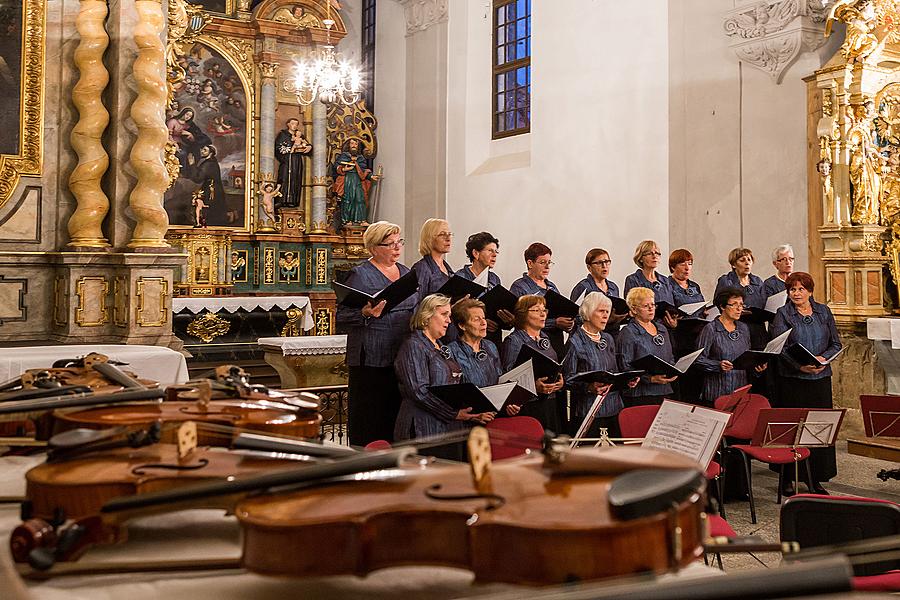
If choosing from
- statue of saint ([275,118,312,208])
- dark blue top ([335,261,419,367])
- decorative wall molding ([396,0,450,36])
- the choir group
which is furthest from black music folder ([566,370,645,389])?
decorative wall molding ([396,0,450,36])

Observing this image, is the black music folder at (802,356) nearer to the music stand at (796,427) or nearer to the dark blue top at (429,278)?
the music stand at (796,427)

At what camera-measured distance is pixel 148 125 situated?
8211mm

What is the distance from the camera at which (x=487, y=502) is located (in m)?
1.26

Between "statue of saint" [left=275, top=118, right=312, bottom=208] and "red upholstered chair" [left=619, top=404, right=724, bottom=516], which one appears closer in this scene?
"red upholstered chair" [left=619, top=404, right=724, bottom=516]

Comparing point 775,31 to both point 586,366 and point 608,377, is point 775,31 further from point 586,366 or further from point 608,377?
point 608,377

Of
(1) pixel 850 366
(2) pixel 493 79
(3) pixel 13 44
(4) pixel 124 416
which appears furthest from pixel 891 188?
(4) pixel 124 416

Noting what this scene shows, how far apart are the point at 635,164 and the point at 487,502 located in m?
11.8

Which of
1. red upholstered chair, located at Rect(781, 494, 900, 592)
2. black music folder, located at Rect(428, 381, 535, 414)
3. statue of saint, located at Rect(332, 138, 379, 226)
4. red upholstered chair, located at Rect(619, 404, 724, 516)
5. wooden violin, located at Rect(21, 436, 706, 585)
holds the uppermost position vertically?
statue of saint, located at Rect(332, 138, 379, 226)

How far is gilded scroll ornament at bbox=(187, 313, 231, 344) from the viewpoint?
13.5m

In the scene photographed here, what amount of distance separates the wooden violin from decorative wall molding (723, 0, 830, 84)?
10.2 metres

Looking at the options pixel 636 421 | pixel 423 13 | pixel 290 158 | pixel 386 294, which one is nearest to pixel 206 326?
pixel 290 158

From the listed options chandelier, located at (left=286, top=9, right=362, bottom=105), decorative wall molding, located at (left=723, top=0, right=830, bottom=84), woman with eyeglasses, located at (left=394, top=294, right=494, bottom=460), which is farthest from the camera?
chandelier, located at (left=286, top=9, right=362, bottom=105)

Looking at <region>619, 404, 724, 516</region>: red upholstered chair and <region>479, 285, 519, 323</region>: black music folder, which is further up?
<region>479, 285, 519, 323</region>: black music folder

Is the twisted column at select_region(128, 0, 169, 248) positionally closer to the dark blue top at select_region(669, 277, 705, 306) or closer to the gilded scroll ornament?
the dark blue top at select_region(669, 277, 705, 306)
